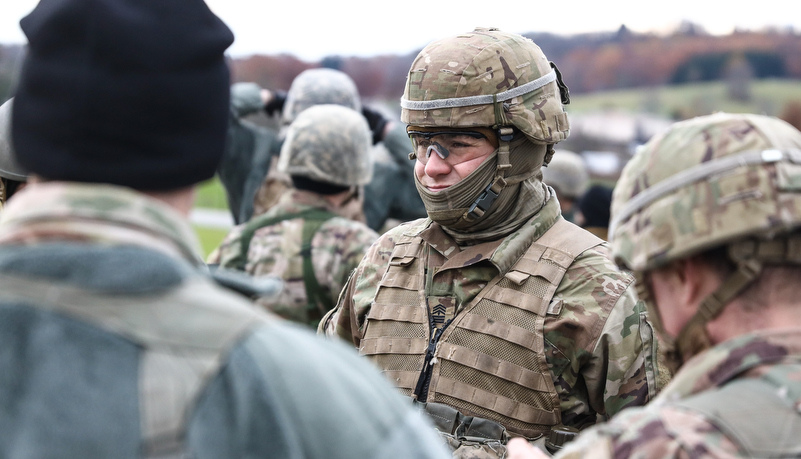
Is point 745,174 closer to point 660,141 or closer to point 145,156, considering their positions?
point 660,141

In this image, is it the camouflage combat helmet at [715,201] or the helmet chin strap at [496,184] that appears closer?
the camouflage combat helmet at [715,201]

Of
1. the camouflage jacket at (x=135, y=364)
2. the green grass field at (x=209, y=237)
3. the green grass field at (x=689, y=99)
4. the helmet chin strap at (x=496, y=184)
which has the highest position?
the camouflage jacket at (x=135, y=364)

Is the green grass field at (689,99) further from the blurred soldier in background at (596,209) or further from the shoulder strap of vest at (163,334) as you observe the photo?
the shoulder strap of vest at (163,334)

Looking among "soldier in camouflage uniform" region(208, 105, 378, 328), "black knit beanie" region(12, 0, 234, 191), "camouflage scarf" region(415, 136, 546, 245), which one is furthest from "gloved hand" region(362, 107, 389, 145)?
"black knit beanie" region(12, 0, 234, 191)

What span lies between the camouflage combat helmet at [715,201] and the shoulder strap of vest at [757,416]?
241mm

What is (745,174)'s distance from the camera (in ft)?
6.28

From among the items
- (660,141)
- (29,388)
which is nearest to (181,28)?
(29,388)

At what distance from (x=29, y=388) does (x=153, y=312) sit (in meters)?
0.22

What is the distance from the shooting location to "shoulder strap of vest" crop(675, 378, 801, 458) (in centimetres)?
167

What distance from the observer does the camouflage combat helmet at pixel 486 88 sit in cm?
362

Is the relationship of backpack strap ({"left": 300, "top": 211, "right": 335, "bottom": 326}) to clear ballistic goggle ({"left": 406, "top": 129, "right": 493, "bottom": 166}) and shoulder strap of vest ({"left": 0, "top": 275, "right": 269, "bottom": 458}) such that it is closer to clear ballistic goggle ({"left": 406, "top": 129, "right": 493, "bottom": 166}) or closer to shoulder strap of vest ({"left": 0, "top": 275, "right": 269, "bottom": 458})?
clear ballistic goggle ({"left": 406, "top": 129, "right": 493, "bottom": 166})

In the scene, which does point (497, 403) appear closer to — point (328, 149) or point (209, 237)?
point (328, 149)

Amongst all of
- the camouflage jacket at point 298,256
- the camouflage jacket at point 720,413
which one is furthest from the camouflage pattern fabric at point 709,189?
the camouflage jacket at point 298,256

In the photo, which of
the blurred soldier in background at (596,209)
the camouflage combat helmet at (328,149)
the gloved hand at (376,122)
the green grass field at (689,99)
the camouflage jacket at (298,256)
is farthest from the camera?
the green grass field at (689,99)
